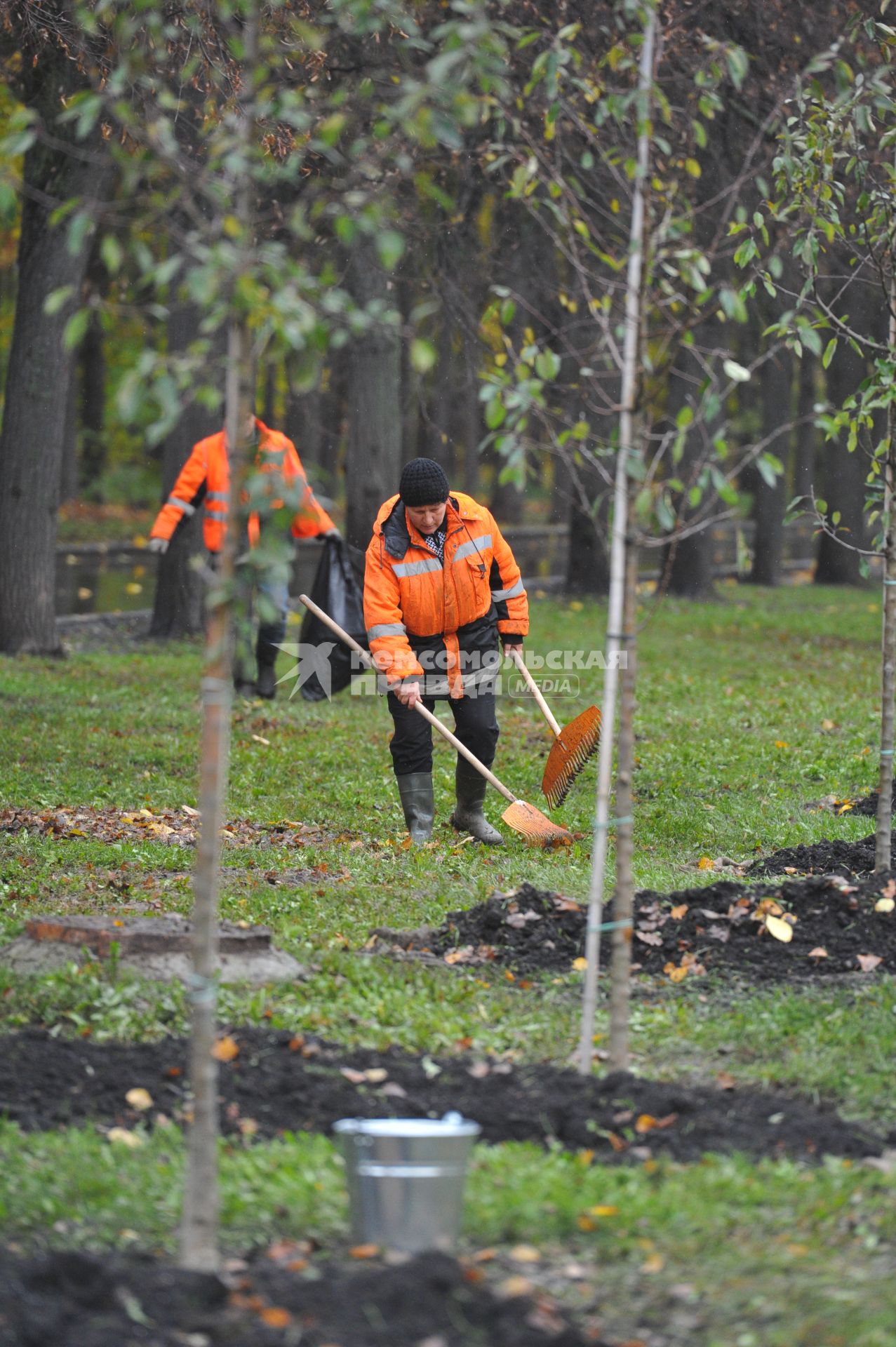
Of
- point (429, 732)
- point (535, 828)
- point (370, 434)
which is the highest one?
point (370, 434)

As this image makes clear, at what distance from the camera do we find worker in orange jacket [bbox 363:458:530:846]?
21.5 feet

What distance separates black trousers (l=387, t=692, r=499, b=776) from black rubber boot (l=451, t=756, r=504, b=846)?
0.37 feet

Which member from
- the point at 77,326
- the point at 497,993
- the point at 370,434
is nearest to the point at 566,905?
the point at 497,993

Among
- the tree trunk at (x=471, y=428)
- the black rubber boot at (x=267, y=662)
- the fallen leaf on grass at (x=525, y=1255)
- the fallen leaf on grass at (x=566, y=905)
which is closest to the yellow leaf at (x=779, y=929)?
the fallen leaf on grass at (x=566, y=905)

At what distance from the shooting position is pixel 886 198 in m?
5.51

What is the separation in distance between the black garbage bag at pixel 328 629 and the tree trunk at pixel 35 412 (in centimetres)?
237

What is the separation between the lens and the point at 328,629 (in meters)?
9.91

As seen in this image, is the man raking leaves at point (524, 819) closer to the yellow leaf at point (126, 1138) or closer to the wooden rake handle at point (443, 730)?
the wooden rake handle at point (443, 730)

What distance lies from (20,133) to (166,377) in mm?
680

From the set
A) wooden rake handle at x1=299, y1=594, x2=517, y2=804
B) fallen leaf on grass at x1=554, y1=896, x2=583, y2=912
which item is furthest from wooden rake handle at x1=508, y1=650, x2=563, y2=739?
fallen leaf on grass at x1=554, y1=896, x2=583, y2=912

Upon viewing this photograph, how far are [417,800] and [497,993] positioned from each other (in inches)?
90.5

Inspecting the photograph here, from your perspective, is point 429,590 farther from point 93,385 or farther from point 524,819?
point 93,385

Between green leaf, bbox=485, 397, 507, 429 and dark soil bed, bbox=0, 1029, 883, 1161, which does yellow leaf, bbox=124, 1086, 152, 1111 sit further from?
green leaf, bbox=485, 397, 507, 429

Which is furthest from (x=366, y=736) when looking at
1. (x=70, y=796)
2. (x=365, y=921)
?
(x=365, y=921)
